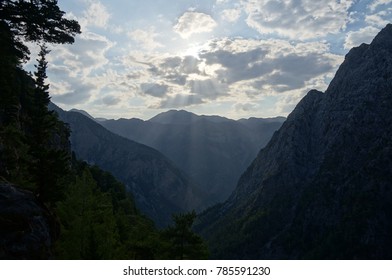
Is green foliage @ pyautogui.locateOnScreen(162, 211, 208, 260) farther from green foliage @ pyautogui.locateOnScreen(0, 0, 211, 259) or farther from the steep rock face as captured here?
the steep rock face

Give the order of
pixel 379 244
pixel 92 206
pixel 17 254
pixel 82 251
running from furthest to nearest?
pixel 379 244 < pixel 92 206 < pixel 82 251 < pixel 17 254

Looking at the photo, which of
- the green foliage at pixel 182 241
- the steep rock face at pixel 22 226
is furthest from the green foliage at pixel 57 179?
the steep rock face at pixel 22 226

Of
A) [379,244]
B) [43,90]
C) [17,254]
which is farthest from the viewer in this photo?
[379,244]

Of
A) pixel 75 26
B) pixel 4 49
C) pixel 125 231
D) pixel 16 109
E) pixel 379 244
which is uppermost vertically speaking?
pixel 75 26

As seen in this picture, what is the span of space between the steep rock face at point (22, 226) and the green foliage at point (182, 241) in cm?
1661

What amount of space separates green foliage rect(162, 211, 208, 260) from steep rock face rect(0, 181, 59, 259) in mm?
16611

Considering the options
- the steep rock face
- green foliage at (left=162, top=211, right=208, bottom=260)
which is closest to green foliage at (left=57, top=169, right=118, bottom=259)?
the steep rock face

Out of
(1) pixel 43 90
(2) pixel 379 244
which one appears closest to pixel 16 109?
(1) pixel 43 90

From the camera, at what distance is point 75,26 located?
33188 millimetres

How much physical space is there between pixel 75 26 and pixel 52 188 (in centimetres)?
1468

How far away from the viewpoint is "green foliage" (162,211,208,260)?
124 ft

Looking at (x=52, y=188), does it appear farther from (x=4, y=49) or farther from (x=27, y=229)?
(x=4, y=49)
